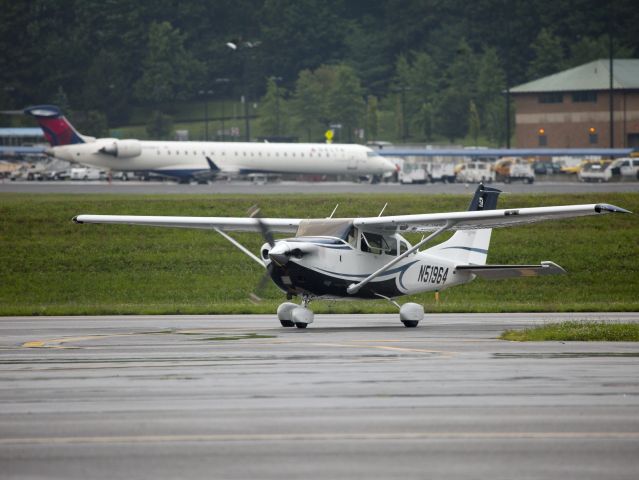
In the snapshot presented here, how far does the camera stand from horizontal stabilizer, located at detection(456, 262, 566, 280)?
22125 mm

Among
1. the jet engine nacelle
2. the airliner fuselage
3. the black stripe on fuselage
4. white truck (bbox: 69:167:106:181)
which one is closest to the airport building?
the airliner fuselage

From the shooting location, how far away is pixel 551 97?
11125cm

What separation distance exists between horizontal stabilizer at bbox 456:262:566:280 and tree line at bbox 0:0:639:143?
94494 millimetres

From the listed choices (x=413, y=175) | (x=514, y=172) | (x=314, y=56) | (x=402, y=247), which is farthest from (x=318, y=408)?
(x=314, y=56)

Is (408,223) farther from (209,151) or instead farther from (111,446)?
(209,151)

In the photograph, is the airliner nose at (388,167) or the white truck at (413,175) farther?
the white truck at (413,175)

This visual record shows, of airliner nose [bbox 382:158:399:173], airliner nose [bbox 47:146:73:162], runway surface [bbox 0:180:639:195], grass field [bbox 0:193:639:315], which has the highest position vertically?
airliner nose [bbox 47:146:73:162]

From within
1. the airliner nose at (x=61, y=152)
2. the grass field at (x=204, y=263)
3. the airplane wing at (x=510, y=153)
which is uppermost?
the airliner nose at (x=61, y=152)

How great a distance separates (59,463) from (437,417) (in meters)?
3.71

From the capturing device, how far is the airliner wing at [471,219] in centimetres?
2100

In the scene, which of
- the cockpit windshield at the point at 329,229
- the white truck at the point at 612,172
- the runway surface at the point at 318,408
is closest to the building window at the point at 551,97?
the white truck at the point at 612,172

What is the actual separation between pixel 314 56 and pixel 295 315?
131433 mm

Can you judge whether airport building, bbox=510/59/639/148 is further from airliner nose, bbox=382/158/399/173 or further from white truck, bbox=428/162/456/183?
airliner nose, bbox=382/158/399/173

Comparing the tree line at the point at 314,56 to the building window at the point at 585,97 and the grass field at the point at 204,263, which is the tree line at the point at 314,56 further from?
the grass field at the point at 204,263
